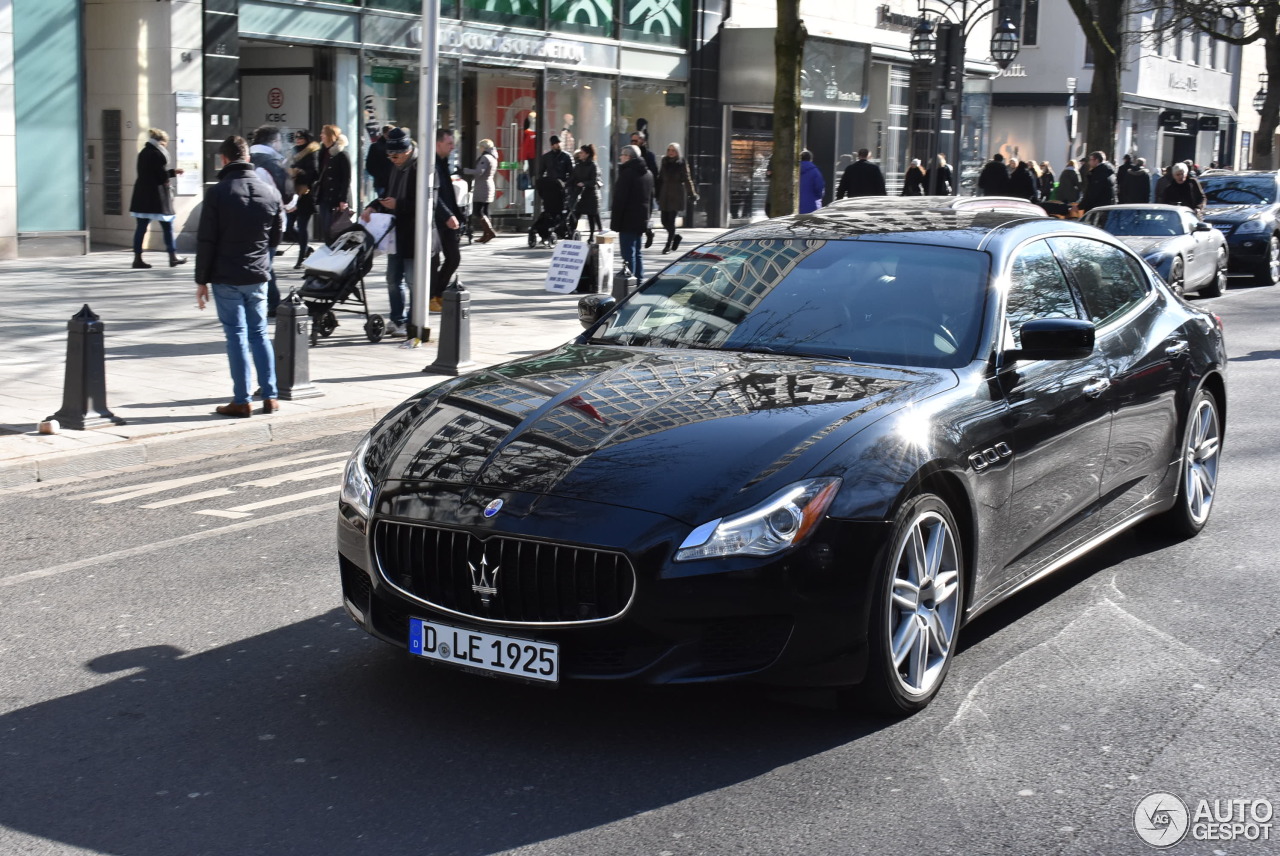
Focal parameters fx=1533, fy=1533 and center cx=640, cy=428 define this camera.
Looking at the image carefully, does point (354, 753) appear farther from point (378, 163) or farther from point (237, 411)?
point (378, 163)

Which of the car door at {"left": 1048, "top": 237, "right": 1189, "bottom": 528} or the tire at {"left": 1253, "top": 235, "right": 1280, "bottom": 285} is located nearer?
the car door at {"left": 1048, "top": 237, "right": 1189, "bottom": 528}

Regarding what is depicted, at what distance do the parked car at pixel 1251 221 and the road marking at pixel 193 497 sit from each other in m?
20.4

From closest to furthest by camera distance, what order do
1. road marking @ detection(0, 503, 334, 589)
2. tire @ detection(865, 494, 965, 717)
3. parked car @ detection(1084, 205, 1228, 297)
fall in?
tire @ detection(865, 494, 965, 717) → road marking @ detection(0, 503, 334, 589) → parked car @ detection(1084, 205, 1228, 297)

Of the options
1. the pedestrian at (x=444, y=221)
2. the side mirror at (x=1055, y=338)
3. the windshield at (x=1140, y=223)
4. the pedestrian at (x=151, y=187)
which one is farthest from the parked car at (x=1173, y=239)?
the side mirror at (x=1055, y=338)

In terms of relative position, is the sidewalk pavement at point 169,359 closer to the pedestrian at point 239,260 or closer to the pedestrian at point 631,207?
the pedestrian at point 239,260

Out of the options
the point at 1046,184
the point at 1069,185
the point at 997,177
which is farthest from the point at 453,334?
the point at 1046,184

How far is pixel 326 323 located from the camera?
14.1 m

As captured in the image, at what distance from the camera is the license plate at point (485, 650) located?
4.35m

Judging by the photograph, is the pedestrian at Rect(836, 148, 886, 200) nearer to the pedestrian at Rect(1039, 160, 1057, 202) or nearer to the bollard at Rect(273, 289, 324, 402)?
the bollard at Rect(273, 289, 324, 402)

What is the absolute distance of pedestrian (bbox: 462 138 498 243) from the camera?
2580 centimetres

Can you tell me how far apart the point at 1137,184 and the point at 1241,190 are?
7.27 ft

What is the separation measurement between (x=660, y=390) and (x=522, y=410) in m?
0.46

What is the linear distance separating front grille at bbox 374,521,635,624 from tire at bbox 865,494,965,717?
32.3 inches

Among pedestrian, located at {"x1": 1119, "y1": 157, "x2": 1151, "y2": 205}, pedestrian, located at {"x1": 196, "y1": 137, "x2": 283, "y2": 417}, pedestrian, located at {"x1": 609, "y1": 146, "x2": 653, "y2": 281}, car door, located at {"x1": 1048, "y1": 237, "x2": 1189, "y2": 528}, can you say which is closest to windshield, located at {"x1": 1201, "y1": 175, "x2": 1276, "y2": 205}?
pedestrian, located at {"x1": 1119, "y1": 157, "x2": 1151, "y2": 205}
